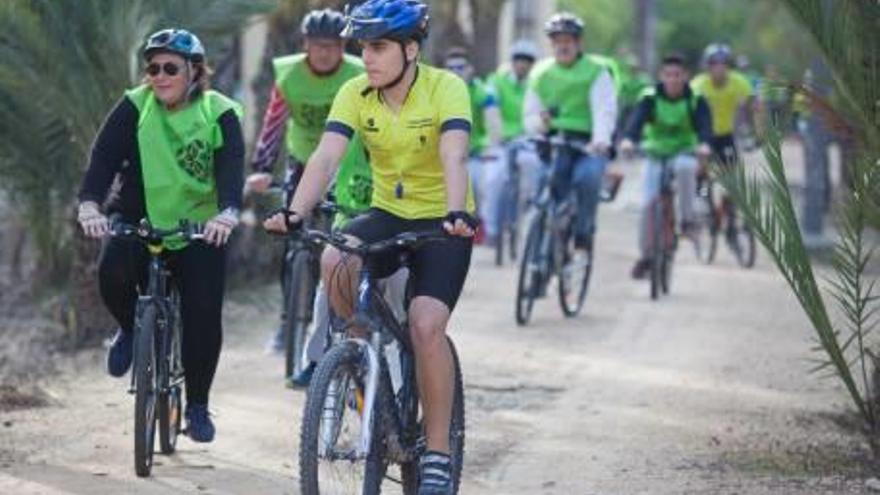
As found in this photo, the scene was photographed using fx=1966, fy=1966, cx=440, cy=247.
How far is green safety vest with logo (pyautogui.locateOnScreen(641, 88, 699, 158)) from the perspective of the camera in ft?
51.8

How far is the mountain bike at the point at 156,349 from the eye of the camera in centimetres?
791

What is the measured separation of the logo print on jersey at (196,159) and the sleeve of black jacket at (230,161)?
0.04 m

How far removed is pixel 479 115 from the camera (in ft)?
59.5

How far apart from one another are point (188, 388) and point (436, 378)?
1.83m

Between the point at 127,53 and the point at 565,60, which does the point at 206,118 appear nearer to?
the point at 127,53

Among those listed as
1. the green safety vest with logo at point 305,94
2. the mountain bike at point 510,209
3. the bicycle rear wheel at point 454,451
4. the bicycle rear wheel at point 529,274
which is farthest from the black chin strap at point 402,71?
the mountain bike at point 510,209

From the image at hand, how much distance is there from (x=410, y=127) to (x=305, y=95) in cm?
309

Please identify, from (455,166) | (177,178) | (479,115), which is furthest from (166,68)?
(479,115)

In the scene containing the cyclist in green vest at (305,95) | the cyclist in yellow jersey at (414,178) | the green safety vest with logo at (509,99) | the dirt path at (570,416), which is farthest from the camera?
the green safety vest with logo at (509,99)

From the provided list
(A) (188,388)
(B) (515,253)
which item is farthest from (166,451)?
(B) (515,253)

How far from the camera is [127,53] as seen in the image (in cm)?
1073

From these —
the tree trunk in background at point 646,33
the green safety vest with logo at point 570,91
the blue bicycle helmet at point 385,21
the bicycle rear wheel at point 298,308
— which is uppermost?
the tree trunk in background at point 646,33

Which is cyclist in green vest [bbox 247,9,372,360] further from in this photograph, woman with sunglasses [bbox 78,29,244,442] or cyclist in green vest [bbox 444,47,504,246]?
cyclist in green vest [bbox 444,47,504,246]

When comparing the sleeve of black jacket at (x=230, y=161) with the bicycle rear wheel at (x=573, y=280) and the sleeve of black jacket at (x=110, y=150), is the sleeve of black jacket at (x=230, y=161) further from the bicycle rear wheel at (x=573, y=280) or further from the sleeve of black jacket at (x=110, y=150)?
the bicycle rear wheel at (x=573, y=280)
